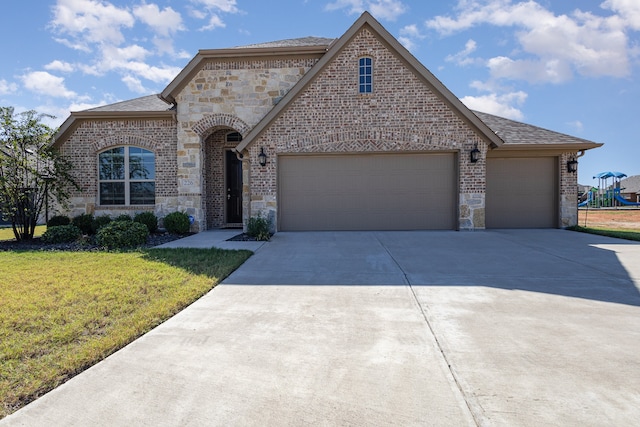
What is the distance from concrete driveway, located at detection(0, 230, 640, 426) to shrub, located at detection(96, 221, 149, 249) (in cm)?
479

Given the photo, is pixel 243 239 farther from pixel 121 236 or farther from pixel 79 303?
pixel 79 303

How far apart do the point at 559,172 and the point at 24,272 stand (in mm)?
15028

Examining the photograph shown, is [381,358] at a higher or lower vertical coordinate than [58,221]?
lower

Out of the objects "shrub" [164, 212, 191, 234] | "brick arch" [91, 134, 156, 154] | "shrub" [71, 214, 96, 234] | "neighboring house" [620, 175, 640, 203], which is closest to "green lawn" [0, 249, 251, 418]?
"shrub" [164, 212, 191, 234]

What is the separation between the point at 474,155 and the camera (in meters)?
10.5

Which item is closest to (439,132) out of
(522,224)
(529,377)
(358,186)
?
(358,186)

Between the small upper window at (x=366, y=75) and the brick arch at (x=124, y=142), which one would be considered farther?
the brick arch at (x=124, y=142)

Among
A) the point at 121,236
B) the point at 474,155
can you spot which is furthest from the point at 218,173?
the point at 474,155

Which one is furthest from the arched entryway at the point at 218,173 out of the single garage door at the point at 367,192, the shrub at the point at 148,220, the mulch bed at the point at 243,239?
the mulch bed at the point at 243,239

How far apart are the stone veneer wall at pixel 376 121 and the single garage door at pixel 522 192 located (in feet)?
5.62

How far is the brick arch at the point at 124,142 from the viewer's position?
1221cm

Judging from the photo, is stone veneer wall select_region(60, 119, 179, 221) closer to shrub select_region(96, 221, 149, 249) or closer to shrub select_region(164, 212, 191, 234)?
shrub select_region(164, 212, 191, 234)

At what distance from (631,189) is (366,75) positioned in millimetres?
63776

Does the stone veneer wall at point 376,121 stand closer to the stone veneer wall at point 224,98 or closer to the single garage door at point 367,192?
the single garage door at point 367,192
